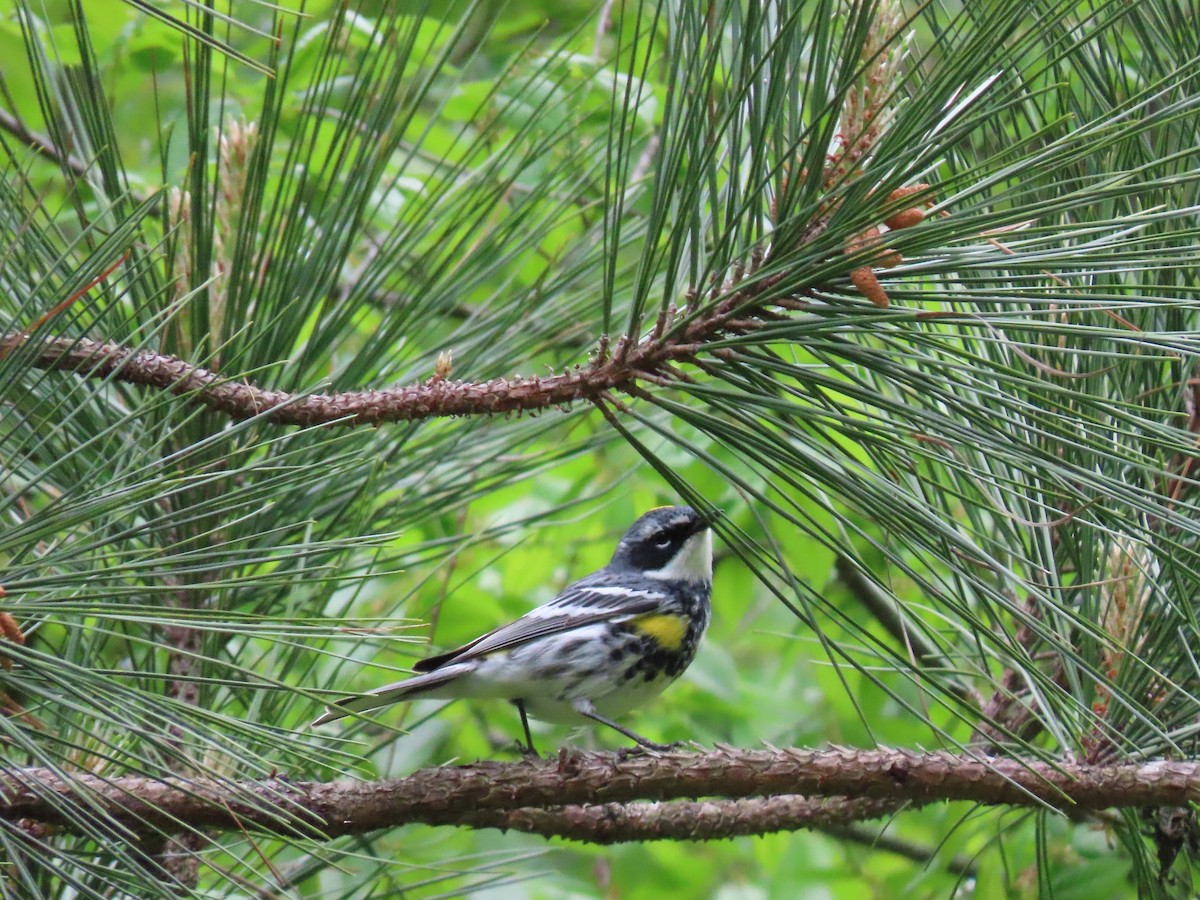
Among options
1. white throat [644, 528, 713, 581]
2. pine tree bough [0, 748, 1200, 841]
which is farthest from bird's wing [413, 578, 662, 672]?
pine tree bough [0, 748, 1200, 841]

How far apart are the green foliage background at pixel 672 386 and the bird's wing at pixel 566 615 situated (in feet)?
0.84

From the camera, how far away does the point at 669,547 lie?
→ 2.99 m

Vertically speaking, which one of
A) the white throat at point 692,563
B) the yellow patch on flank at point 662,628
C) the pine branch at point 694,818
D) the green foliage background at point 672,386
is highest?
the green foliage background at point 672,386

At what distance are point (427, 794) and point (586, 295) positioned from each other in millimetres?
1030

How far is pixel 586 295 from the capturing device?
2.30m

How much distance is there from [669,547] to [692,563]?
107 millimetres

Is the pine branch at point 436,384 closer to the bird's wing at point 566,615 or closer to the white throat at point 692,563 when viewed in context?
the bird's wing at point 566,615

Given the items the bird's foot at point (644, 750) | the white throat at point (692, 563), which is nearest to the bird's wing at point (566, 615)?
the white throat at point (692, 563)

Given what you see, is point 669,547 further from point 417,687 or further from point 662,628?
point 417,687

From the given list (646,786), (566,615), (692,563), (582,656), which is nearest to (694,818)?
(646,786)

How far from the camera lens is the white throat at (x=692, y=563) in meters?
2.87

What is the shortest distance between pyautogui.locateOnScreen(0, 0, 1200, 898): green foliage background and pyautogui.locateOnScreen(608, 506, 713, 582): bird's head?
144mm

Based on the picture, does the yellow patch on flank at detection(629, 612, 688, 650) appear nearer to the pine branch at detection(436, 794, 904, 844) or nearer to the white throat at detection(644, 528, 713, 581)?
the white throat at detection(644, 528, 713, 581)

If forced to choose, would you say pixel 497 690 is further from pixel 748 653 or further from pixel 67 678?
pixel 748 653
